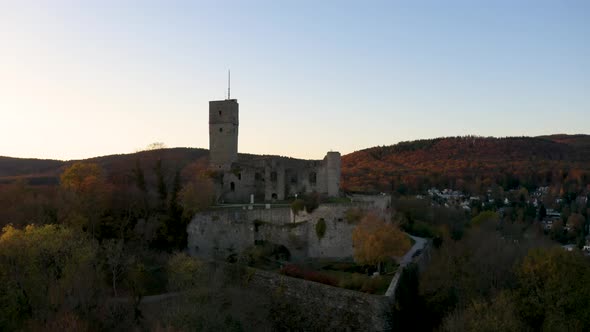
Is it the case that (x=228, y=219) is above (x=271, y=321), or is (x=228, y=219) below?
above

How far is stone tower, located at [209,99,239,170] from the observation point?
3978cm

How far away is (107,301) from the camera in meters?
22.5

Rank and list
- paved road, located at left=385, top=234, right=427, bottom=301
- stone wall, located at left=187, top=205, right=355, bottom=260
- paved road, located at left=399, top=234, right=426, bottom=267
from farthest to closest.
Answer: stone wall, located at left=187, top=205, right=355, bottom=260, paved road, located at left=399, top=234, right=426, bottom=267, paved road, located at left=385, top=234, right=427, bottom=301

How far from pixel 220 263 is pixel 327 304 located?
20.6 feet

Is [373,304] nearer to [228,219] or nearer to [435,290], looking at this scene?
[435,290]

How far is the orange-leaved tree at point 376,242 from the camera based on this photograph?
92.2 feet

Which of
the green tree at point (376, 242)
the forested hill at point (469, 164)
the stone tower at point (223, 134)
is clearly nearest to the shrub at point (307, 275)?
the green tree at point (376, 242)

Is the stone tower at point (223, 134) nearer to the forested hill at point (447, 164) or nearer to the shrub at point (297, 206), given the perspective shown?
the shrub at point (297, 206)

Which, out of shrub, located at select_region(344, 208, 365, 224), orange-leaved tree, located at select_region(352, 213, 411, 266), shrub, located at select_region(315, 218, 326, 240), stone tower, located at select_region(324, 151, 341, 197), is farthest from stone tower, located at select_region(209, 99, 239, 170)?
orange-leaved tree, located at select_region(352, 213, 411, 266)

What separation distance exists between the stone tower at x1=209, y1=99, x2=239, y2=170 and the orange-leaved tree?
1314 cm

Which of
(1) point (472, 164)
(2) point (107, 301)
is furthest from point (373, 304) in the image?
(1) point (472, 164)

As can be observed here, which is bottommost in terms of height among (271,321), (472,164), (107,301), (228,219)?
(271,321)

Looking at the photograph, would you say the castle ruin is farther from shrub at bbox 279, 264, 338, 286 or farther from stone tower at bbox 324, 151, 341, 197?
shrub at bbox 279, 264, 338, 286

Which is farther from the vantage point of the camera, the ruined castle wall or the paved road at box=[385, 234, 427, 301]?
the ruined castle wall
